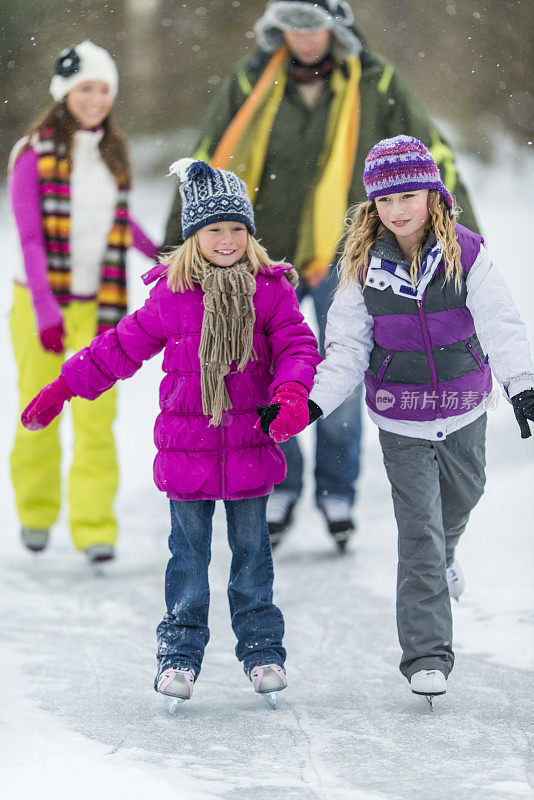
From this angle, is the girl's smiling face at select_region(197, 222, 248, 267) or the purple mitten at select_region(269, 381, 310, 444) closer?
the purple mitten at select_region(269, 381, 310, 444)

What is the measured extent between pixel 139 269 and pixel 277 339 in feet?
20.4

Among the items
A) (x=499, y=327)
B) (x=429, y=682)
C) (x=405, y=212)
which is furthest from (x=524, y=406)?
(x=429, y=682)

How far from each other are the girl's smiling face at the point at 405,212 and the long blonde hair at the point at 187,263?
0.30 metres

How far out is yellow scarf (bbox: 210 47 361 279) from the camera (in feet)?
12.5

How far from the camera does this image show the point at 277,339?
9.13 ft

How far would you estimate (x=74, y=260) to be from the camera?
404cm

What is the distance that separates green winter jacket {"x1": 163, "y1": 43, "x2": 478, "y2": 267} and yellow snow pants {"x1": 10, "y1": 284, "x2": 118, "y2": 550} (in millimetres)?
537

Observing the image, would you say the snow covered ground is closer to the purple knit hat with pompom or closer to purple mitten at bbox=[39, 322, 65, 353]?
purple mitten at bbox=[39, 322, 65, 353]

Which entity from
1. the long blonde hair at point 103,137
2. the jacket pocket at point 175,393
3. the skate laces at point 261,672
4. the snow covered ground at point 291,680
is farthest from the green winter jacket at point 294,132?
the skate laces at point 261,672

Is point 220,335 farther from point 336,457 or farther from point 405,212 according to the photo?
point 336,457

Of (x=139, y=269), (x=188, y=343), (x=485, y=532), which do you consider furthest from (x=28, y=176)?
(x=139, y=269)

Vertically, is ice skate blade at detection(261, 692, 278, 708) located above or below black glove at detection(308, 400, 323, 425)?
below

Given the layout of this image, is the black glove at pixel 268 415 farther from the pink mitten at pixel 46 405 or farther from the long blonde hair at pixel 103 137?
→ the long blonde hair at pixel 103 137

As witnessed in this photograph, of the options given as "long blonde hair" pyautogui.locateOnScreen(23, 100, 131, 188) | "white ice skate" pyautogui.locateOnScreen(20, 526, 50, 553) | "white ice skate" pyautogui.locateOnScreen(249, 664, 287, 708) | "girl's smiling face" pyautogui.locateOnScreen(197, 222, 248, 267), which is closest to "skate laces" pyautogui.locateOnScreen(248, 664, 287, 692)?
"white ice skate" pyautogui.locateOnScreen(249, 664, 287, 708)
